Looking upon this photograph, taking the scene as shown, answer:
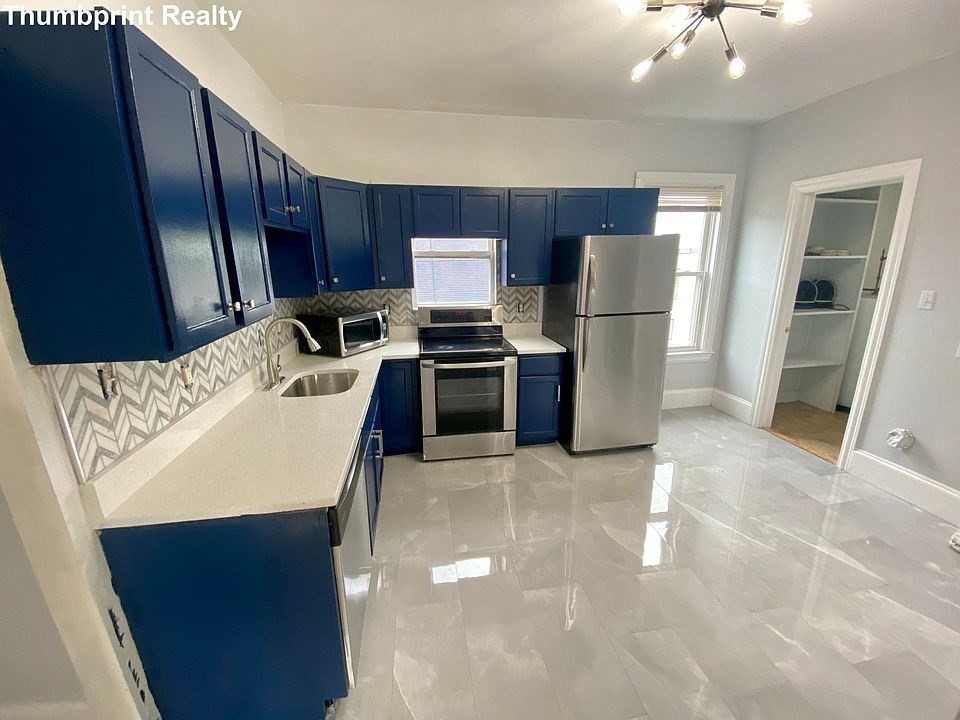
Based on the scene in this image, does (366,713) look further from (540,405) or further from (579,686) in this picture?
(540,405)

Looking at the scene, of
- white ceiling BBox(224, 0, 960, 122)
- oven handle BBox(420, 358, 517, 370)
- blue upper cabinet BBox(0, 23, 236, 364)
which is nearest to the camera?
blue upper cabinet BBox(0, 23, 236, 364)

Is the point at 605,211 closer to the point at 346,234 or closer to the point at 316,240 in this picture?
the point at 346,234

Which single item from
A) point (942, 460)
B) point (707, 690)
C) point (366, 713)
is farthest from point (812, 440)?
point (366, 713)

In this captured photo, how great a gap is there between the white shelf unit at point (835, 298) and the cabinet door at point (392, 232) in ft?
11.8

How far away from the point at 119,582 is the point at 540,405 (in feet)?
8.44

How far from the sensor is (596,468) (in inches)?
116

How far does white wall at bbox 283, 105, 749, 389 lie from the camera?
2979 mm

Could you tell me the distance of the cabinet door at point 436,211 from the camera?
2.93m

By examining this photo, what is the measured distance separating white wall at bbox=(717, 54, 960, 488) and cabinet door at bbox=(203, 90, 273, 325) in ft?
12.3

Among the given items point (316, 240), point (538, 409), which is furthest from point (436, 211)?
point (538, 409)

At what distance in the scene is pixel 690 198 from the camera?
3.61 m

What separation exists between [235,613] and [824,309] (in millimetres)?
5098

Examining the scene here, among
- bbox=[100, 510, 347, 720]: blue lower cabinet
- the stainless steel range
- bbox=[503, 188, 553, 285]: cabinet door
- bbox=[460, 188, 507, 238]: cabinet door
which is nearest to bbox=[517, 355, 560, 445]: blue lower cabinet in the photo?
the stainless steel range

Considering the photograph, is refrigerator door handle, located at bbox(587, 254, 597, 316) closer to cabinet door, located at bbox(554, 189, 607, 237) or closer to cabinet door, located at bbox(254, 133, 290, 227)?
cabinet door, located at bbox(554, 189, 607, 237)
